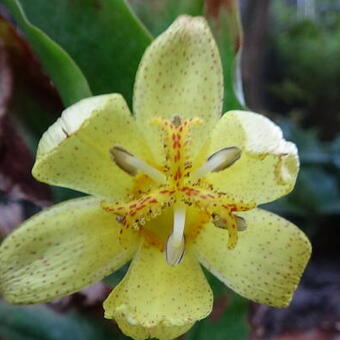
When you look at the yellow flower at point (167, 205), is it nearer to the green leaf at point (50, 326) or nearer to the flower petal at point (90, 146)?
the flower petal at point (90, 146)

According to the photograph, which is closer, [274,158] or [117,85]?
[274,158]

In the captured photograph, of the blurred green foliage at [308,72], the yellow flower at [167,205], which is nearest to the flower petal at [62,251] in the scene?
the yellow flower at [167,205]

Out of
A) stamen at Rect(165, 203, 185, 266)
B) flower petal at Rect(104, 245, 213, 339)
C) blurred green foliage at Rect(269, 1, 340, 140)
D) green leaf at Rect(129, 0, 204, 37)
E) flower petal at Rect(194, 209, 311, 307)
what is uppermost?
green leaf at Rect(129, 0, 204, 37)

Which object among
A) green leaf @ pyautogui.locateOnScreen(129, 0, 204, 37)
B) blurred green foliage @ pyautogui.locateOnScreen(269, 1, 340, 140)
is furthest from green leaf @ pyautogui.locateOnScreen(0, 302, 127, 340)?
blurred green foliage @ pyautogui.locateOnScreen(269, 1, 340, 140)

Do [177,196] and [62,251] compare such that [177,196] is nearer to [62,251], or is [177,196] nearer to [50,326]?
[62,251]

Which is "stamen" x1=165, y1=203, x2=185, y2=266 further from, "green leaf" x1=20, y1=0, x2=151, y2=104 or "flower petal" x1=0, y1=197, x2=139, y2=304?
"green leaf" x1=20, y1=0, x2=151, y2=104

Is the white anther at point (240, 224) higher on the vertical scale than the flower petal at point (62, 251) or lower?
lower

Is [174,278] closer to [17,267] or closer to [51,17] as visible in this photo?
[17,267]

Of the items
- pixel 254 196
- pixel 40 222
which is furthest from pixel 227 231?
pixel 40 222
